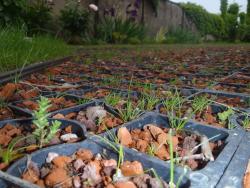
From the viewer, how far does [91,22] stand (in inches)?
358

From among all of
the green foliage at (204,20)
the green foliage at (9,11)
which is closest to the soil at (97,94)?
the green foliage at (9,11)

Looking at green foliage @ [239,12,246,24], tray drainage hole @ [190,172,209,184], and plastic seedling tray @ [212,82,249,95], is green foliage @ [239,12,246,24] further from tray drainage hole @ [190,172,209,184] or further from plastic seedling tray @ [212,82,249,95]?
tray drainage hole @ [190,172,209,184]

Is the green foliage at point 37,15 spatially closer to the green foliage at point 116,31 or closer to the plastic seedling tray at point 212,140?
the green foliage at point 116,31

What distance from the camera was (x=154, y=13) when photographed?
12.5m

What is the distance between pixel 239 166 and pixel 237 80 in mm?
1628

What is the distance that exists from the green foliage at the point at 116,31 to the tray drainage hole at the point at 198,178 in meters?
8.20

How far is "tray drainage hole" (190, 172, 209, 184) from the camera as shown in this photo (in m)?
0.64

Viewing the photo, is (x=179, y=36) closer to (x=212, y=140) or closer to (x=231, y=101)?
(x=231, y=101)

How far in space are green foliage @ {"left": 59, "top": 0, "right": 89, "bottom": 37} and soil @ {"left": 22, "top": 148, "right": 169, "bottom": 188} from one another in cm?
736

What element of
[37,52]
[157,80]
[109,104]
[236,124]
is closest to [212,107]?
[236,124]

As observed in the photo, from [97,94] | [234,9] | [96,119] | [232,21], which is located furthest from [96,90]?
[234,9]

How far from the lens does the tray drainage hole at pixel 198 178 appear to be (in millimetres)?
643

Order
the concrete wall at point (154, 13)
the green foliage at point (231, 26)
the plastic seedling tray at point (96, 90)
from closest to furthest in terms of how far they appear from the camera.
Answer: the plastic seedling tray at point (96, 90), the concrete wall at point (154, 13), the green foliage at point (231, 26)

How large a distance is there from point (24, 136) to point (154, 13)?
39.7 feet
